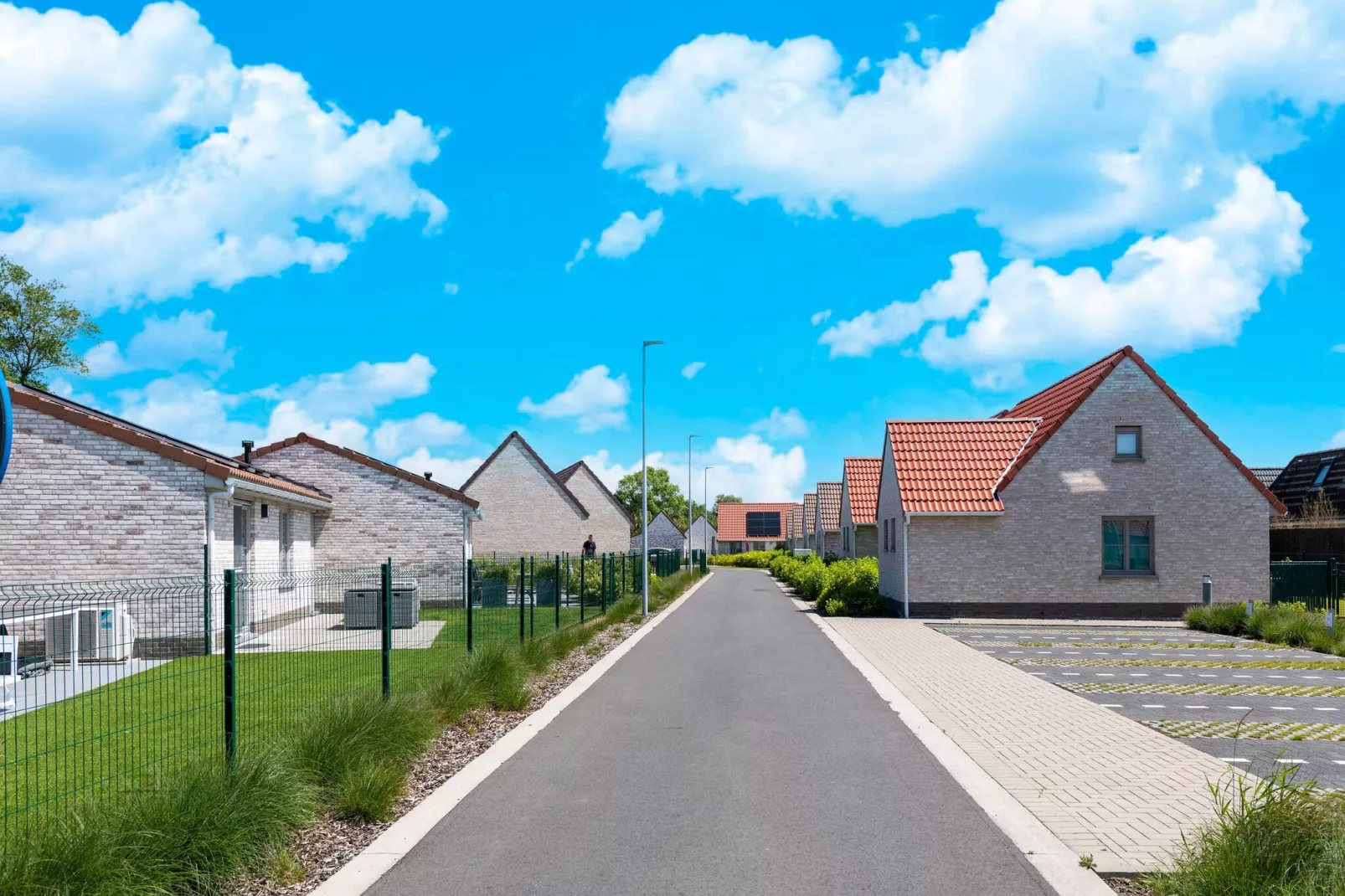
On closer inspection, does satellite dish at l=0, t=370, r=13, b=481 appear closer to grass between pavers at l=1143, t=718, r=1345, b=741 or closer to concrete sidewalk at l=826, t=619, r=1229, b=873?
concrete sidewalk at l=826, t=619, r=1229, b=873

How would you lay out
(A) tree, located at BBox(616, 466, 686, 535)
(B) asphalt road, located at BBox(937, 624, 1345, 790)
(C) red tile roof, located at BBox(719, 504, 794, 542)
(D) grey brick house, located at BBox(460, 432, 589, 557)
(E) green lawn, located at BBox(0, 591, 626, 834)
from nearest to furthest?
(E) green lawn, located at BBox(0, 591, 626, 834)
(B) asphalt road, located at BBox(937, 624, 1345, 790)
(D) grey brick house, located at BBox(460, 432, 589, 557)
(C) red tile roof, located at BBox(719, 504, 794, 542)
(A) tree, located at BBox(616, 466, 686, 535)

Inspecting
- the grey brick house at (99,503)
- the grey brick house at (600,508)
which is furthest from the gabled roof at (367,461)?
the grey brick house at (600,508)

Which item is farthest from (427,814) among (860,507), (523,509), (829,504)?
(829,504)

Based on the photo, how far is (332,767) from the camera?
7.05m

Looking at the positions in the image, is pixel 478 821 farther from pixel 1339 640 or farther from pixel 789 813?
pixel 1339 640

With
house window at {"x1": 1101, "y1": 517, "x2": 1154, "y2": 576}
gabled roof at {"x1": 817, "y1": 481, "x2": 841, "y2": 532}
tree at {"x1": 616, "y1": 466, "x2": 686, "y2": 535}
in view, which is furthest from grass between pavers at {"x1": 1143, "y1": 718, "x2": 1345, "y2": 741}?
tree at {"x1": 616, "y1": 466, "x2": 686, "y2": 535}

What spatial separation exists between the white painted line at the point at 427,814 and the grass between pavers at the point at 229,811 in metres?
0.27

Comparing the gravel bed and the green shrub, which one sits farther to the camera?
the green shrub

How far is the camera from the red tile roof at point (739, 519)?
110 metres

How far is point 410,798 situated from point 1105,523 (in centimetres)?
2307

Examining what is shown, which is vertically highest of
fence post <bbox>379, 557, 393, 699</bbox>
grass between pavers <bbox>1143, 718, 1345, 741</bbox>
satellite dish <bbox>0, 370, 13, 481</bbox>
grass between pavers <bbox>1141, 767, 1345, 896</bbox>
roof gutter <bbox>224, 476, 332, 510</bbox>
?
satellite dish <bbox>0, 370, 13, 481</bbox>

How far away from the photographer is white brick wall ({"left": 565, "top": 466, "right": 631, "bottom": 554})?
6050 centimetres

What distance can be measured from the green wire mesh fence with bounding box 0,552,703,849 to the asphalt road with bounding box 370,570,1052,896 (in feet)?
5.99

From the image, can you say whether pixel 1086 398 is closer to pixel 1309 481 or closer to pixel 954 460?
pixel 954 460
